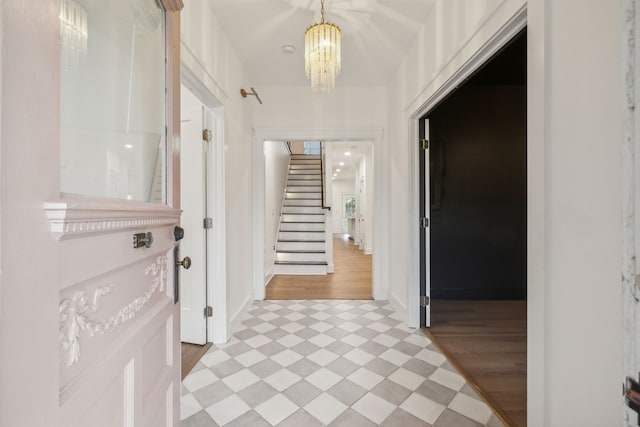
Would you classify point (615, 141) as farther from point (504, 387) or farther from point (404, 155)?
point (404, 155)

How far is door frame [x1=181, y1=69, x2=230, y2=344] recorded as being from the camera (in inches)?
91.4

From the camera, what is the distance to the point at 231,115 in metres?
2.59

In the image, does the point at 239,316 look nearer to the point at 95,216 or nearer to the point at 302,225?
the point at 95,216

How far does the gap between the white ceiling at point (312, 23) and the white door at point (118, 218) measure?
56.5 inches

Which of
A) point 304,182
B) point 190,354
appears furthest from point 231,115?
point 304,182

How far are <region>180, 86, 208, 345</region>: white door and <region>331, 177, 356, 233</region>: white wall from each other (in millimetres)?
11012

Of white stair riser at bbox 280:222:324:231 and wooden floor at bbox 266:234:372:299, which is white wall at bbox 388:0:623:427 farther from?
white stair riser at bbox 280:222:324:231

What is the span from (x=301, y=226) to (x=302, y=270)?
136cm

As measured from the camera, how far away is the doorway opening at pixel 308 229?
4.06 meters

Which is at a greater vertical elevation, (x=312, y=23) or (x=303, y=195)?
(x=312, y=23)

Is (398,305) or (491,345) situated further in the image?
(398,305)

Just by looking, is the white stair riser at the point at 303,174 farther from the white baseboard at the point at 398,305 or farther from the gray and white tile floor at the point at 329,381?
the gray and white tile floor at the point at 329,381

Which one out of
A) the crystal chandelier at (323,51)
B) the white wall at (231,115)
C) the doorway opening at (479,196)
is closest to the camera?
the white wall at (231,115)

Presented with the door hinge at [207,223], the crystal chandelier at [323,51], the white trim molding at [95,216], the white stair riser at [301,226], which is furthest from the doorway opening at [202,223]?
the white stair riser at [301,226]
